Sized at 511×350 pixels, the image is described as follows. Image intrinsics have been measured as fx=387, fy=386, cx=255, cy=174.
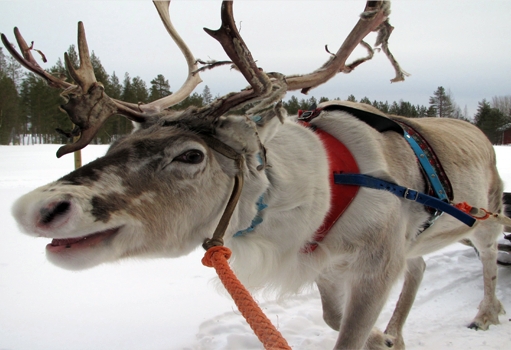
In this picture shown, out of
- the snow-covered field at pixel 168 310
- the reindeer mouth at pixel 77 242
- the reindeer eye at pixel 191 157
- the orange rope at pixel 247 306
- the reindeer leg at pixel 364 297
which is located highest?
the reindeer eye at pixel 191 157

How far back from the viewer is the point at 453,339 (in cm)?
370

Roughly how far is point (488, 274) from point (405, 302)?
1201 mm

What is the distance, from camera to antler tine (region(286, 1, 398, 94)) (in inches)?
94.2

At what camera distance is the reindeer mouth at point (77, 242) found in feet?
5.41

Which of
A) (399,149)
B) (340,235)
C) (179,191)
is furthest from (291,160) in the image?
(399,149)

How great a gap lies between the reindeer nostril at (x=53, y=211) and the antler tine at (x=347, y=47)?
1394mm

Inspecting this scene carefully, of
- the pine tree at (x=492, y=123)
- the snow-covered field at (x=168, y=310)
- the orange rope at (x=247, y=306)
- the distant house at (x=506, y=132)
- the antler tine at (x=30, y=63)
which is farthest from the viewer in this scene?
the pine tree at (x=492, y=123)

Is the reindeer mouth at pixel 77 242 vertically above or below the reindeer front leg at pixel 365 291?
above

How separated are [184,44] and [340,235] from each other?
1.95 m

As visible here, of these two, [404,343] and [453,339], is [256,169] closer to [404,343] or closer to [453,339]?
[404,343]

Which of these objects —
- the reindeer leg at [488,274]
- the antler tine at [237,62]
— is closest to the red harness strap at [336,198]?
the antler tine at [237,62]

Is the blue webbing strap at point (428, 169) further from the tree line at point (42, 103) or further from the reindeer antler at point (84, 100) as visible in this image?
the tree line at point (42, 103)

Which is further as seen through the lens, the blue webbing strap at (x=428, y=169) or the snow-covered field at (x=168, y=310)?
the snow-covered field at (x=168, y=310)

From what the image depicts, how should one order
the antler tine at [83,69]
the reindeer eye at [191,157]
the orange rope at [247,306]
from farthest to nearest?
the antler tine at [83,69]
the reindeer eye at [191,157]
the orange rope at [247,306]
